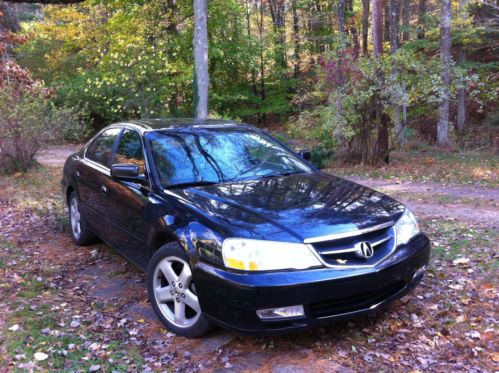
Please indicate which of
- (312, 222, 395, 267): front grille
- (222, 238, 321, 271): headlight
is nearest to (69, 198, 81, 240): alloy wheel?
(222, 238, 321, 271): headlight

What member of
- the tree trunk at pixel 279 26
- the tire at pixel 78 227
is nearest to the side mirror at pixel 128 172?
the tire at pixel 78 227

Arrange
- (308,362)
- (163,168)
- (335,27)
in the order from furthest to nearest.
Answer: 1. (335,27)
2. (163,168)
3. (308,362)

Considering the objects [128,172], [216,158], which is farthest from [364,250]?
[128,172]

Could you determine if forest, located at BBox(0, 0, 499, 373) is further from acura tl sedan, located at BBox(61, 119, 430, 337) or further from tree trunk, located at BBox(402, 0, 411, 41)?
tree trunk, located at BBox(402, 0, 411, 41)

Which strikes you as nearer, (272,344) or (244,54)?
(272,344)

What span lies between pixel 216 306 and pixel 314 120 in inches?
468

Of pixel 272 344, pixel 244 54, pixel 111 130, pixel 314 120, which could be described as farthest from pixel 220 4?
pixel 272 344

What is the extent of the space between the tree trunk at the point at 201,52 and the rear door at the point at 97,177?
7.97 m

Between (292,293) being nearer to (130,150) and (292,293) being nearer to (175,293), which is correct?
(175,293)

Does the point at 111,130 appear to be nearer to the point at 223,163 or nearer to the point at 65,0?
the point at 223,163

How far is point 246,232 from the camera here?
10.6ft

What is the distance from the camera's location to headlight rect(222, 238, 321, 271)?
3129 millimetres

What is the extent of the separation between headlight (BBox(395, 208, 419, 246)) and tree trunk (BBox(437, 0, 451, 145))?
357 inches

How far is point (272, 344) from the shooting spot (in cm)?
352
